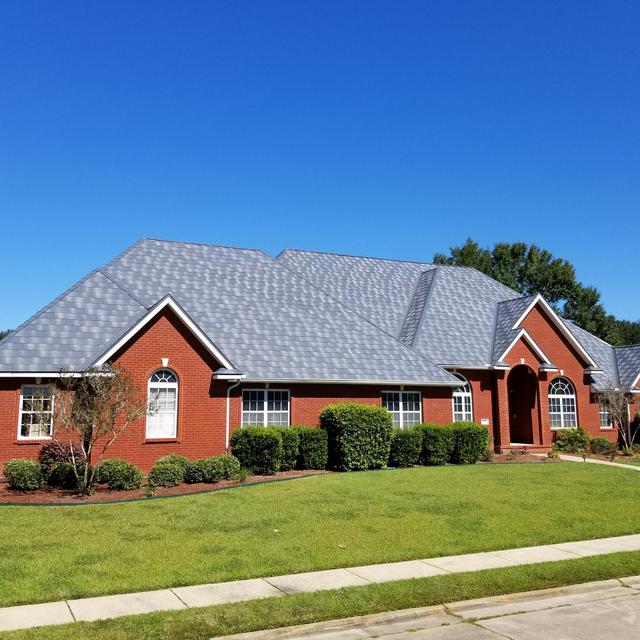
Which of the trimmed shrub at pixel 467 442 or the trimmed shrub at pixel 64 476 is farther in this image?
the trimmed shrub at pixel 467 442

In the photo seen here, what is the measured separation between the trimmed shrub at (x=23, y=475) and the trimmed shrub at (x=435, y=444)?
1331 centimetres

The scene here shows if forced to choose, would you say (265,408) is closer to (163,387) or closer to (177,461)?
(163,387)

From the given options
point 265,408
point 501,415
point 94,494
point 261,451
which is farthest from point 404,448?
point 94,494

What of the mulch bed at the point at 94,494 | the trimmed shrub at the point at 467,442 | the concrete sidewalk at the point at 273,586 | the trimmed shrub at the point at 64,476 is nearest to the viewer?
the concrete sidewalk at the point at 273,586

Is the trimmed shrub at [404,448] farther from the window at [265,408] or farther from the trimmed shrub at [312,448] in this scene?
the window at [265,408]

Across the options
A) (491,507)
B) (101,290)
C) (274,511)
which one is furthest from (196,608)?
(101,290)

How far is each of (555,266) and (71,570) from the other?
6524 cm

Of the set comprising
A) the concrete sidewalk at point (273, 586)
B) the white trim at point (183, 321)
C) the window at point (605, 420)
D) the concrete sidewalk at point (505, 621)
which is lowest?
the concrete sidewalk at point (505, 621)

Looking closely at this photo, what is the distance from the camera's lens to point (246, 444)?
70.6 ft

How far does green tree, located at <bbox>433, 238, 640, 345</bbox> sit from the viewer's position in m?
67.2

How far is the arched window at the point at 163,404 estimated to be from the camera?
71.6ft

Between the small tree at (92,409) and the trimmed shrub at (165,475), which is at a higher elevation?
the small tree at (92,409)

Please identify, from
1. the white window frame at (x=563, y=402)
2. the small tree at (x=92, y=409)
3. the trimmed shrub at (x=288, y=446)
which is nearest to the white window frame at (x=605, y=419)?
the white window frame at (x=563, y=402)

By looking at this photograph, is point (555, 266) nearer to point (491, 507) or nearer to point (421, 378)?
point (421, 378)
